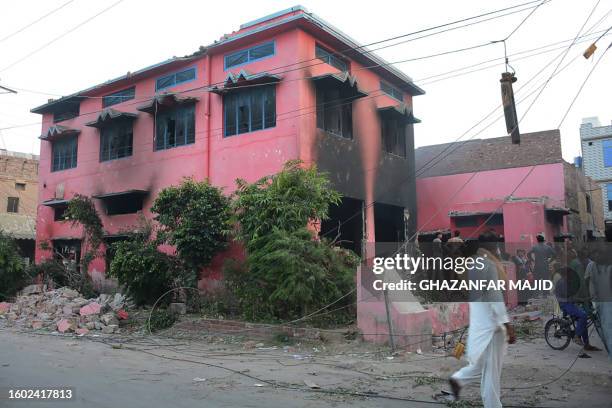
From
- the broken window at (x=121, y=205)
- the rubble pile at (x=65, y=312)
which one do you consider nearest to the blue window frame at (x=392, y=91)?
the broken window at (x=121, y=205)

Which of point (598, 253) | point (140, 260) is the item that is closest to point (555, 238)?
point (598, 253)

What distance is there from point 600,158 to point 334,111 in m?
20.7

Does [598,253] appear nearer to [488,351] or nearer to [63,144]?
[488,351]

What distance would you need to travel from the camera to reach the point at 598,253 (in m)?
7.04

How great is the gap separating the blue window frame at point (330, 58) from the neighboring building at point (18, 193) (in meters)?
25.2

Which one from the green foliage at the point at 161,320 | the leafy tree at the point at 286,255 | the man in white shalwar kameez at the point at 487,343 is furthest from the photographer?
the green foliage at the point at 161,320

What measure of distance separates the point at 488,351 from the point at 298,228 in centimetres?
764

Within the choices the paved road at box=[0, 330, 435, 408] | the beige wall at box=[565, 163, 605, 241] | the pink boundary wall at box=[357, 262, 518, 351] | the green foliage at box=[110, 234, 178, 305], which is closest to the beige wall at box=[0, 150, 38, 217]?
the green foliage at box=[110, 234, 178, 305]

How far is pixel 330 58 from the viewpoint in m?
17.1

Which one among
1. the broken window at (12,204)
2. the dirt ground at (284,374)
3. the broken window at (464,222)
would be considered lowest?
the dirt ground at (284,374)

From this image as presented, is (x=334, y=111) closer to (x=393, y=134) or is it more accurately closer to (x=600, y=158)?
(x=393, y=134)

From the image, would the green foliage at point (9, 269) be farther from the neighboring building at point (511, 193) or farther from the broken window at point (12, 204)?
the broken window at point (12, 204)

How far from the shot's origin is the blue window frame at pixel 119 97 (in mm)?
20609

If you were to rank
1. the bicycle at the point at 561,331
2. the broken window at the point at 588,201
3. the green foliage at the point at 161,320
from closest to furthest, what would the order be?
the bicycle at the point at 561,331 < the green foliage at the point at 161,320 < the broken window at the point at 588,201
